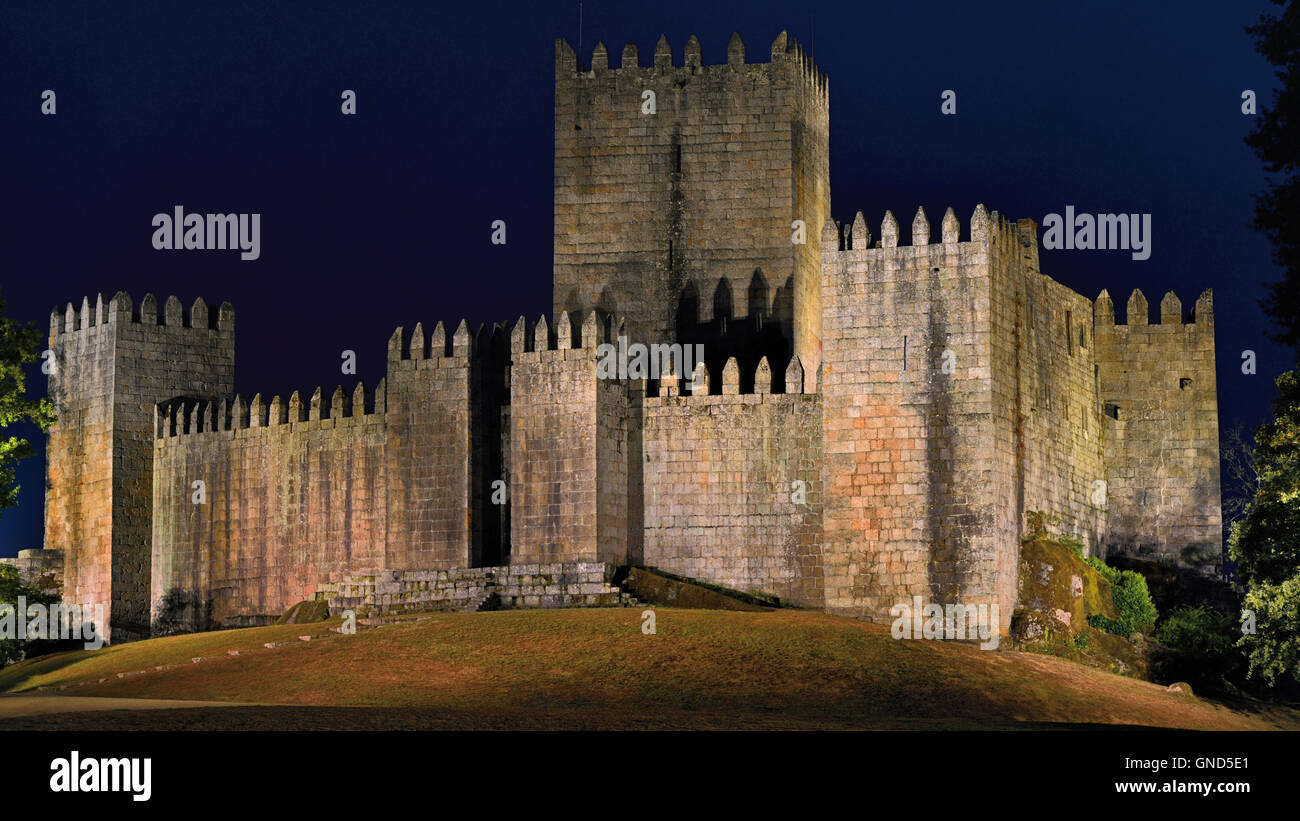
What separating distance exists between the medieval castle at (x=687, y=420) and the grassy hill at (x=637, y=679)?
2.94 meters

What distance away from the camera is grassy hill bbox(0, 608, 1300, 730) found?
97.4 ft

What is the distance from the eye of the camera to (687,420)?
4312 cm

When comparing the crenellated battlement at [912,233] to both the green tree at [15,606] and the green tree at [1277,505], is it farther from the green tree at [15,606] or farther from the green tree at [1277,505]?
the green tree at [15,606]

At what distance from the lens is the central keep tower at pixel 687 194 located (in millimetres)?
47469

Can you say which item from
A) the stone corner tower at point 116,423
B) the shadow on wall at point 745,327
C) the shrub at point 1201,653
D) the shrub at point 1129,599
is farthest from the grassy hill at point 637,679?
the stone corner tower at point 116,423

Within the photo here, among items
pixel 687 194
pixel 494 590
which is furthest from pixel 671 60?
pixel 494 590

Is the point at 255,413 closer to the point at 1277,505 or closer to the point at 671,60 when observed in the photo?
the point at 671,60

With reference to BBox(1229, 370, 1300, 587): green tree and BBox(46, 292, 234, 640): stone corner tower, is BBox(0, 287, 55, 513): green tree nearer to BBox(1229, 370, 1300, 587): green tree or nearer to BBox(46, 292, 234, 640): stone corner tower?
BBox(46, 292, 234, 640): stone corner tower

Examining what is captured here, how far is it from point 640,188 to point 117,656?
53.6 feet

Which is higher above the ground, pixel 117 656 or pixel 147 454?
pixel 147 454

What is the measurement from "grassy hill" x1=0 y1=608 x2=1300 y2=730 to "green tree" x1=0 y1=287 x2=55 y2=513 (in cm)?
408
